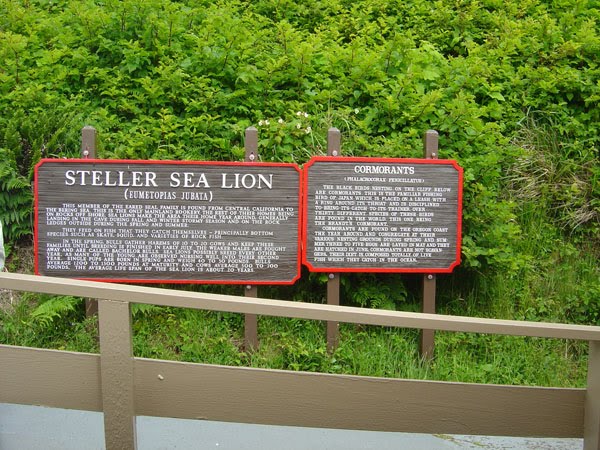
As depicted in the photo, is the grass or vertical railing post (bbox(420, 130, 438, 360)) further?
vertical railing post (bbox(420, 130, 438, 360))

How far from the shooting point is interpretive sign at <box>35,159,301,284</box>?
18.7ft

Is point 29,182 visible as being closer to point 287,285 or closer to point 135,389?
point 287,285

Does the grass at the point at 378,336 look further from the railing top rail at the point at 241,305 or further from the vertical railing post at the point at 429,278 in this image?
the railing top rail at the point at 241,305

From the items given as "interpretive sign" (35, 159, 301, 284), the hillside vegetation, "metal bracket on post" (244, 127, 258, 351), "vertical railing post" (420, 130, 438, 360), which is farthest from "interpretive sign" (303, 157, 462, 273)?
"metal bracket on post" (244, 127, 258, 351)

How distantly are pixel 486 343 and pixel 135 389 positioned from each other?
13.1 feet

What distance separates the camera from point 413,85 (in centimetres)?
691

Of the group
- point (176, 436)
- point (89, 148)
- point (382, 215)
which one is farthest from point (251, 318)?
point (176, 436)

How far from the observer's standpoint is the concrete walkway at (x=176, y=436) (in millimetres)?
2982

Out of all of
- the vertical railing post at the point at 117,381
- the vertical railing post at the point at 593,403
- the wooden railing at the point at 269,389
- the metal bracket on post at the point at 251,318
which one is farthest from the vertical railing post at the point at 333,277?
the vertical railing post at the point at 117,381

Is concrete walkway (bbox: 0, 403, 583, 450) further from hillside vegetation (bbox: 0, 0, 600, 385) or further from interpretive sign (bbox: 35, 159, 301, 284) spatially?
interpretive sign (bbox: 35, 159, 301, 284)

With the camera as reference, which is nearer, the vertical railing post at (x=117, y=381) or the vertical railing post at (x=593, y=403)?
the vertical railing post at (x=117, y=381)

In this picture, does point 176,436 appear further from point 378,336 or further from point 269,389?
point 378,336

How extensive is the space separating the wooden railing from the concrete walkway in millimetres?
370

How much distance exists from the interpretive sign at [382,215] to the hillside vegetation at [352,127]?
1.04 ft
